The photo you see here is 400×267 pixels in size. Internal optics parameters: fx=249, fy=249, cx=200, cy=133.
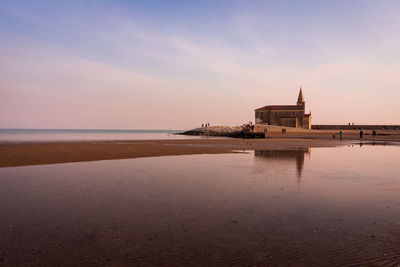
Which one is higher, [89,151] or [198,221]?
[89,151]

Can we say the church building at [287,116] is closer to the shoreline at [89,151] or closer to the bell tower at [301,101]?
the bell tower at [301,101]

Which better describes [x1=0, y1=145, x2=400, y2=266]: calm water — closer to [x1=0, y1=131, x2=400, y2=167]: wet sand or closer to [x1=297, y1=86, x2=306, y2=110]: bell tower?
[x1=0, y1=131, x2=400, y2=167]: wet sand

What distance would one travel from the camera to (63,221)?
17.8 ft

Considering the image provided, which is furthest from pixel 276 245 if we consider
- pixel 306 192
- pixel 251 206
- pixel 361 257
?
pixel 306 192

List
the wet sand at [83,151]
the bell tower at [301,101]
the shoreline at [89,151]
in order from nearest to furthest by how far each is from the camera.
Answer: the wet sand at [83,151] < the shoreline at [89,151] < the bell tower at [301,101]

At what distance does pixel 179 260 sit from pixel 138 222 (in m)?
1.89

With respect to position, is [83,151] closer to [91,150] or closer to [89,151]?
[89,151]

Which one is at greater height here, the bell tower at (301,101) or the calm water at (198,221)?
the bell tower at (301,101)

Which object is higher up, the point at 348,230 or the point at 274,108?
the point at 274,108

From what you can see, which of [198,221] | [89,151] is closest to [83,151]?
[89,151]

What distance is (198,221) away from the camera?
547cm

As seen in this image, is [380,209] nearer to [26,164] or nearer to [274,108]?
[26,164]

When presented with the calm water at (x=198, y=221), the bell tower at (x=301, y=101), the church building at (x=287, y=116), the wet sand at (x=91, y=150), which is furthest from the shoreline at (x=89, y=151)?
the bell tower at (x=301, y=101)

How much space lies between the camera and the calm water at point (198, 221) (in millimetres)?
3953
